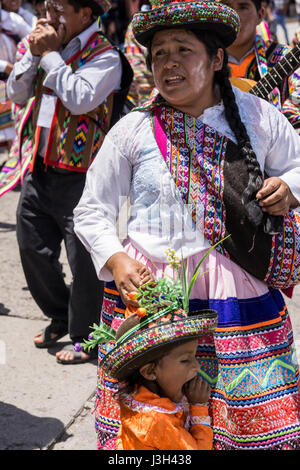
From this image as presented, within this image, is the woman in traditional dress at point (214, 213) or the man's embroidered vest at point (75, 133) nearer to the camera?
the woman in traditional dress at point (214, 213)

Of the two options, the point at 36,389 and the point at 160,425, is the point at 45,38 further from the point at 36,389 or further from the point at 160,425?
the point at 160,425

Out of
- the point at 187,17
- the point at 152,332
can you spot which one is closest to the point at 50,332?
the point at 152,332

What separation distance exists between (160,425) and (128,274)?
0.51 m

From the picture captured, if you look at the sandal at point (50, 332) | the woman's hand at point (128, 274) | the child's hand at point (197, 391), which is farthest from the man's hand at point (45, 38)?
the child's hand at point (197, 391)

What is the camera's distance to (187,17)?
2.54m

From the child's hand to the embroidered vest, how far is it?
1.42 feet

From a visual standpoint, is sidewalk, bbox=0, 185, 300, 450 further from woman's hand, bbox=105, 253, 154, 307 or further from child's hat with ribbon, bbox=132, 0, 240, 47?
child's hat with ribbon, bbox=132, 0, 240, 47

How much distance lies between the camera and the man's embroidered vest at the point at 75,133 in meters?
4.12

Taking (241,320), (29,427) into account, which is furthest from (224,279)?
(29,427)

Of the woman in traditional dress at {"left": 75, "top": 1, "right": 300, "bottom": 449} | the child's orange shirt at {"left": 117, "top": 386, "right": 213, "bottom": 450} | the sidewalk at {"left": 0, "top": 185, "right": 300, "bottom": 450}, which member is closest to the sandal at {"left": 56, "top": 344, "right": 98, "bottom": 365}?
the sidewalk at {"left": 0, "top": 185, "right": 300, "bottom": 450}

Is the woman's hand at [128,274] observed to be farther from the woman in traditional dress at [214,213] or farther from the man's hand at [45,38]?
the man's hand at [45,38]

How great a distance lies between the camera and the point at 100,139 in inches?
165

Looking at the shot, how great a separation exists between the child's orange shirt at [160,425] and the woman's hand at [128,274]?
324mm

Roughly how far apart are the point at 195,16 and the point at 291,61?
1687mm
